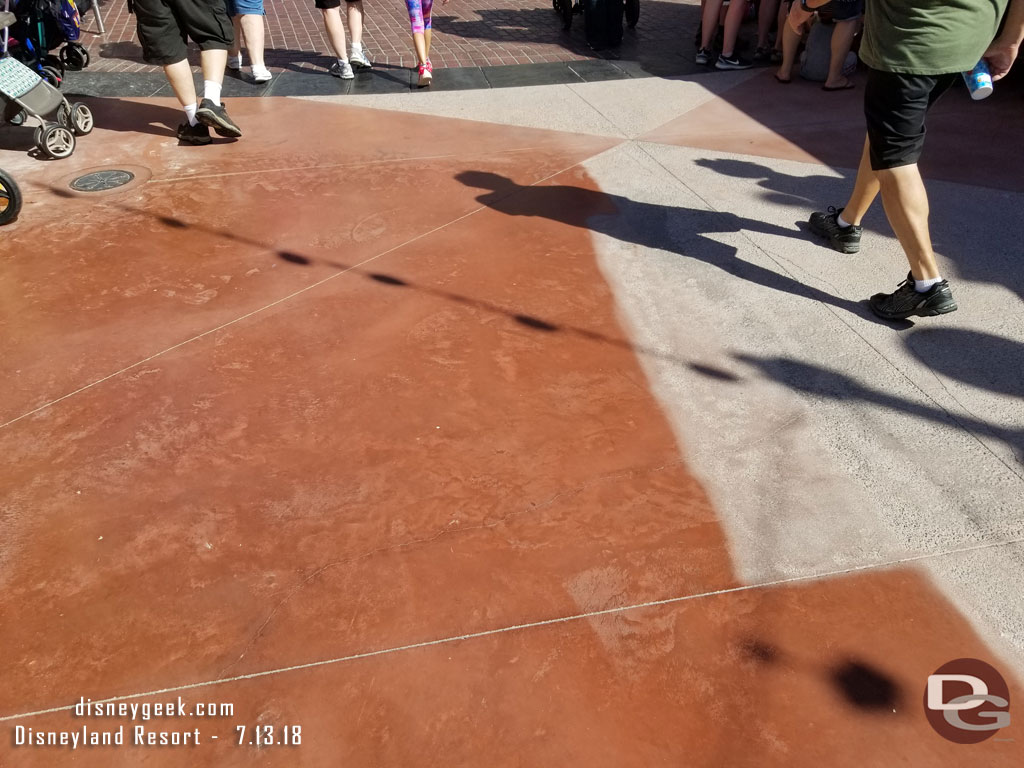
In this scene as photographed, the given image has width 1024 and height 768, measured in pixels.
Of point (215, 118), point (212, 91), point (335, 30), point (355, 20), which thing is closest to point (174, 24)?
point (212, 91)

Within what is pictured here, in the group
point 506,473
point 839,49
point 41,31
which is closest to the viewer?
point 506,473

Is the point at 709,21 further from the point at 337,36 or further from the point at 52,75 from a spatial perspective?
the point at 52,75

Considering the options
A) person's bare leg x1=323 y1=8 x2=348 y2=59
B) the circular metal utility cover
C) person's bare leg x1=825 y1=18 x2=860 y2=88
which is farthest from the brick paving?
the circular metal utility cover

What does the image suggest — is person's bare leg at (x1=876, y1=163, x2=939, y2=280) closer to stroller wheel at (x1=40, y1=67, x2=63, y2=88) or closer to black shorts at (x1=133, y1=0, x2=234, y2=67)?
black shorts at (x1=133, y1=0, x2=234, y2=67)

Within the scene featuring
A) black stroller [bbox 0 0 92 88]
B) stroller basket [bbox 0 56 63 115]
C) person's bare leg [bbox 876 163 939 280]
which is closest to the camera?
person's bare leg [bbox 876 163 939 280]

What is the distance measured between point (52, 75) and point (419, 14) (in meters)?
3.27

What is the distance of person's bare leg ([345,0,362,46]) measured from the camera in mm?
8109

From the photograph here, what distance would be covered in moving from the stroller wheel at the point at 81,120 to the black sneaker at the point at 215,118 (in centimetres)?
100

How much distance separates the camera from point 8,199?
4.98m

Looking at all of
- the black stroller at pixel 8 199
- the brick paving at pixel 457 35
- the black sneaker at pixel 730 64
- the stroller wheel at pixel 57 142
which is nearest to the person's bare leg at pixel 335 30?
the brick paving at pixel 457 35

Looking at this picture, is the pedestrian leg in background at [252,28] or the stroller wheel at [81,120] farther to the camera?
the pedestrian leg in background at [252,28]

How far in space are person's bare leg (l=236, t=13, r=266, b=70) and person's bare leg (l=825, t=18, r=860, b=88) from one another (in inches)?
210

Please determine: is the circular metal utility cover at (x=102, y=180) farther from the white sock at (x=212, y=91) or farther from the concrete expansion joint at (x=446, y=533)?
the concrete expansion joint at (x=446, y=533)

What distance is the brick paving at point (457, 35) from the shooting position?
881cm
